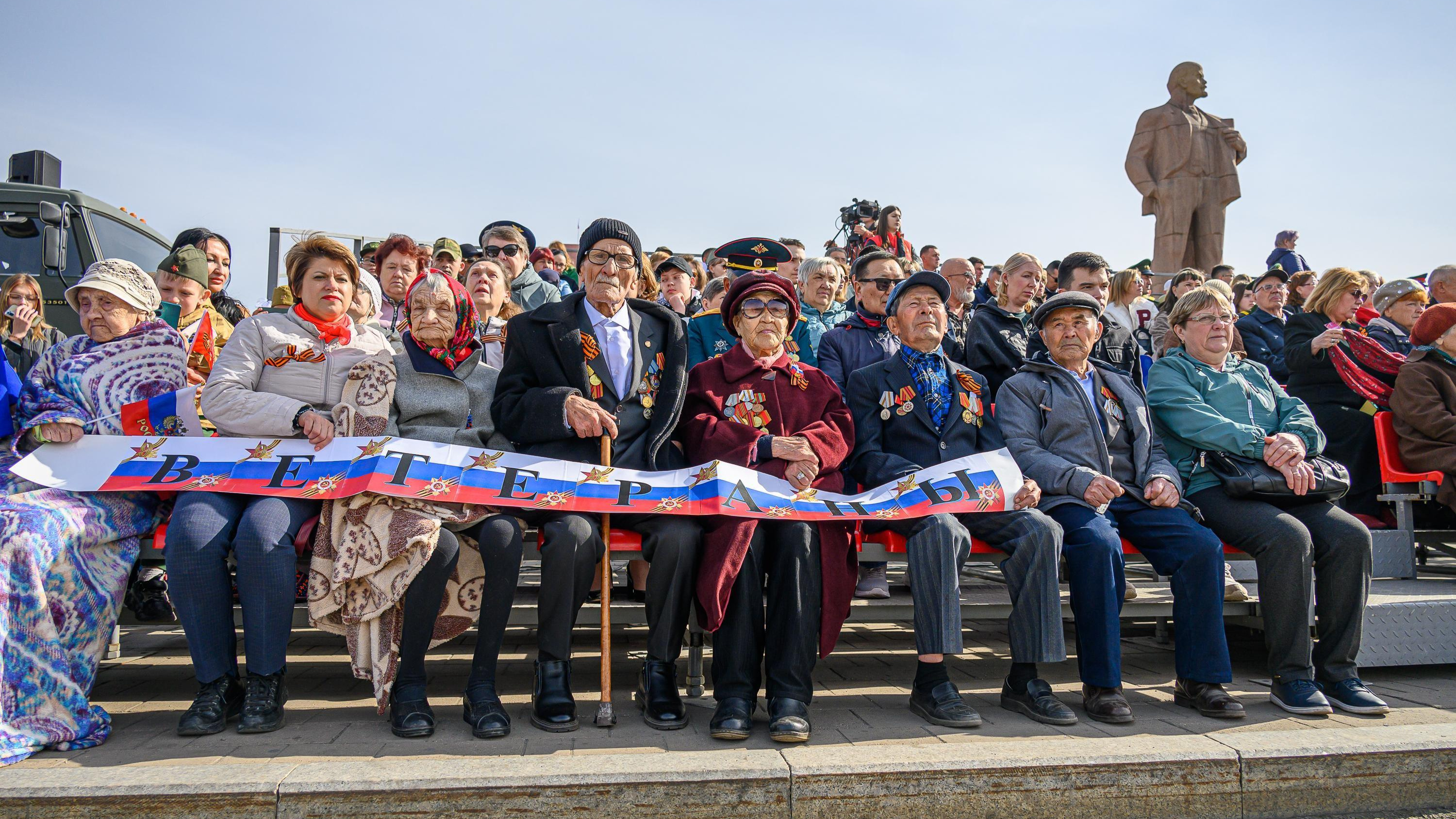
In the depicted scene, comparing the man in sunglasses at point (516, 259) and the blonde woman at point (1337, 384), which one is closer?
the blonde woman at point (1337, 384)

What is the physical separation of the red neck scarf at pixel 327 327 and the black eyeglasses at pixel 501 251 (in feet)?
8.63

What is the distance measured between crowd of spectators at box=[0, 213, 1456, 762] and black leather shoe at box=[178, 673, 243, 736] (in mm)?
12

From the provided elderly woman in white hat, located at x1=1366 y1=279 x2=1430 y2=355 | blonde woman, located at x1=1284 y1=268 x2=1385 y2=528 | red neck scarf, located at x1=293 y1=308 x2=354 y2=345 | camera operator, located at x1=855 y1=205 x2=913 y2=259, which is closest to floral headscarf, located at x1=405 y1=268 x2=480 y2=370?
red neck scarf, located at x1=293 y1=308 x2=354 y2=345

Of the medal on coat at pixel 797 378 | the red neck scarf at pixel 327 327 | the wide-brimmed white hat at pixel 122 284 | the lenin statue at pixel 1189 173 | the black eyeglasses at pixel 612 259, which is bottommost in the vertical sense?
the medal on coat at pixel 797 378

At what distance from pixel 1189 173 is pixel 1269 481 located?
508 inches

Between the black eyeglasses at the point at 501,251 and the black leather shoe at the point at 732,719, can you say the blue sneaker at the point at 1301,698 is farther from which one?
the black eyeglasses at the point at 501,251

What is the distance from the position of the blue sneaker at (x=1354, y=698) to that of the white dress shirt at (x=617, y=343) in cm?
343

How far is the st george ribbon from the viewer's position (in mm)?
3650

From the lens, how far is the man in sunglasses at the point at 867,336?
5230 millimetres

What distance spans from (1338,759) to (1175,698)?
0.73m

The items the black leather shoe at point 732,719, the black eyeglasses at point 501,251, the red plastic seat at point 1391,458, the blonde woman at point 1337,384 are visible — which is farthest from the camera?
the black eyeglasses at point 501,251

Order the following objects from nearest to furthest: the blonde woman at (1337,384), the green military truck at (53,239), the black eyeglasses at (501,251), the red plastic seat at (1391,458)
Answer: the red plastic seat at (1391,458) → the blonde woman at (1337,384) → the black eyeglasses at (501,251) → the green military truck at (53,239)

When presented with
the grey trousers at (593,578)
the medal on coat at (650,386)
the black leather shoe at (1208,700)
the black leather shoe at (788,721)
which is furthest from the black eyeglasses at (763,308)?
the black leather shoe at (1208,700)

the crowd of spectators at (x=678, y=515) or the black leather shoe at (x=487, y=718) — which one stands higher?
the crowd of spectators at (x=678, y=515)
